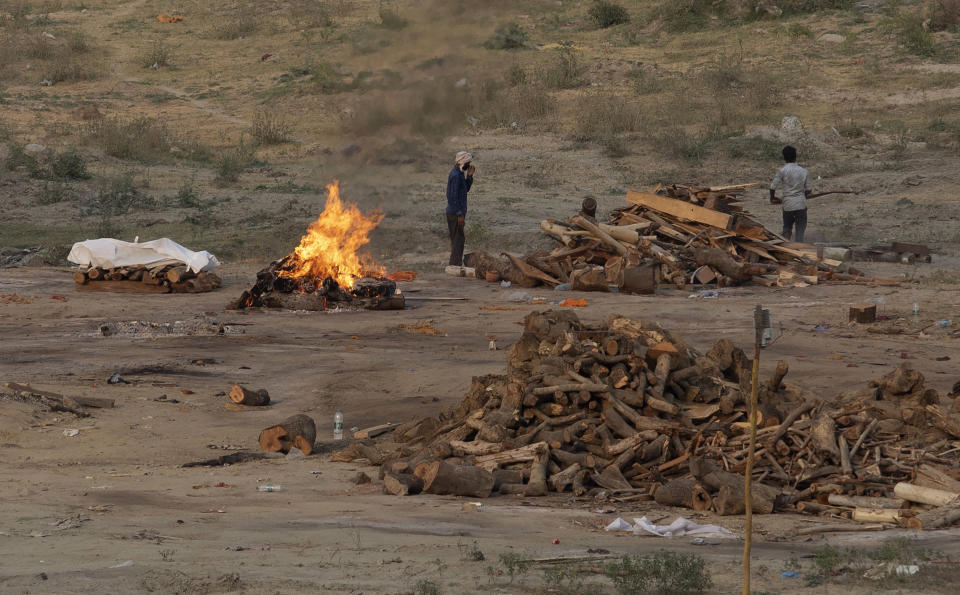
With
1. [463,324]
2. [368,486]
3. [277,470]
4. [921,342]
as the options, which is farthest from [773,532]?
[463,324]

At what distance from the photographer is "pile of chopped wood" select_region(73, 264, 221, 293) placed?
16.8m

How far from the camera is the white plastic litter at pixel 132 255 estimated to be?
16.8 metres

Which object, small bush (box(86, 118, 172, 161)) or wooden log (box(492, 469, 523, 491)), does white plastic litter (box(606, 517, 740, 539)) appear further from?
small bush (box(86, 118, 172, 161))

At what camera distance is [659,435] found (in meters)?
8.27

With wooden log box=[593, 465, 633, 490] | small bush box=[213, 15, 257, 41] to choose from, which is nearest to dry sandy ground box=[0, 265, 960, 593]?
wooden log box=[593, 465, 633, 490]

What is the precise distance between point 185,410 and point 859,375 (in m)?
6.08

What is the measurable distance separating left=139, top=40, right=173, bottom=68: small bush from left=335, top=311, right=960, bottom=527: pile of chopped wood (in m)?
30.7

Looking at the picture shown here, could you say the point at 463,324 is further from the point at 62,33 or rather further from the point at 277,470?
the point at 62,33

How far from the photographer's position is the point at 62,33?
41.1m

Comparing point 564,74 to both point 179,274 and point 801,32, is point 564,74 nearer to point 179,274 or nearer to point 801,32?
point 801,32

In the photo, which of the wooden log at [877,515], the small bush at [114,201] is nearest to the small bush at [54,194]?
the small bush at [114,201]

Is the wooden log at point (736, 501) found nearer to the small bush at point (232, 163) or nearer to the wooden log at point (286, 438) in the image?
the wooden log at point (286, 438)

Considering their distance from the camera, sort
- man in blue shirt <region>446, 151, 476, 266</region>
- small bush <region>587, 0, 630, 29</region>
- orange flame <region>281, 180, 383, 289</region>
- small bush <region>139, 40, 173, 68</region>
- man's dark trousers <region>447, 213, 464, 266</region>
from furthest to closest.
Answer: small bush <region>139, 40, 173, 68</region>
small bush <region>587, 0, 630, 29</region>
man's dark trousers <region>447, 213, 464, 266</region>
man in blue shirt <region>446, 151, 476, 266</region>
orange flame <region>281, 180, 383, 289</region>

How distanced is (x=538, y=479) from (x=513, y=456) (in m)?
0.39
